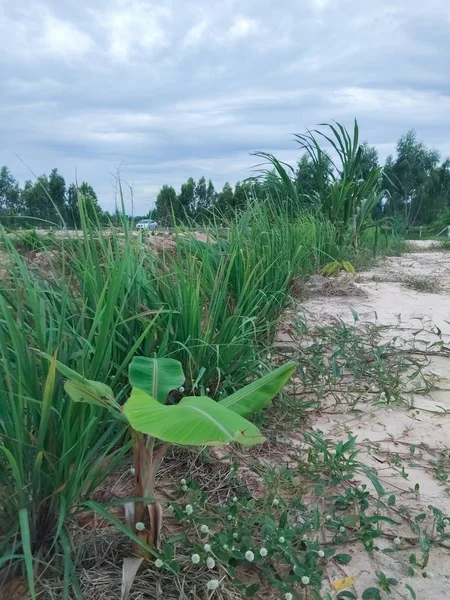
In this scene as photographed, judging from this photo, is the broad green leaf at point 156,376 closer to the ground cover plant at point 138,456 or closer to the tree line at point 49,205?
the ground cover plant at point 138,456

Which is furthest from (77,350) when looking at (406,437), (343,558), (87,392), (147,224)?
(406,437)

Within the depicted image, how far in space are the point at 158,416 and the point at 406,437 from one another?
4.01 ft

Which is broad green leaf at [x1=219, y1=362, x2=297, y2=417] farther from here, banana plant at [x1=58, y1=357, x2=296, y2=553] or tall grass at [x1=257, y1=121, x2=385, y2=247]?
tall grass at [x1=257, y1=121, x2=385, y2=247]

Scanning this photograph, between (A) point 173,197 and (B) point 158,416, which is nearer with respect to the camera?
(B) point 158,416

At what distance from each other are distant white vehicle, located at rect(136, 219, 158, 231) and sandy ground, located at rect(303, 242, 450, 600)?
1067mm

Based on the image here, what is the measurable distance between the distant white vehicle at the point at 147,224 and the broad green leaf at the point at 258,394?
1135 mm

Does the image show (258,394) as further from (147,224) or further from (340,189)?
(340,189)

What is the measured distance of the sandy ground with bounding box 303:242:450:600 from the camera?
1.11 meters

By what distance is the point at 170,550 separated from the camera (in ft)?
3.29

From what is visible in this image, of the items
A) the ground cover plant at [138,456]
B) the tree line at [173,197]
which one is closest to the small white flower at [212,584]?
the ground cover plant at [138,456]

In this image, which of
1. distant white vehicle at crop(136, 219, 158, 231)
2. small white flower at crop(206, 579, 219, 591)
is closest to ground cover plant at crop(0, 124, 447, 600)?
small white flower at crop(206, 579, 219, 591)

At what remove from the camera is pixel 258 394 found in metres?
1.12

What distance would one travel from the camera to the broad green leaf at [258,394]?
1.10m

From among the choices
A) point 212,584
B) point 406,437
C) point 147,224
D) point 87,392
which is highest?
point 147,224
